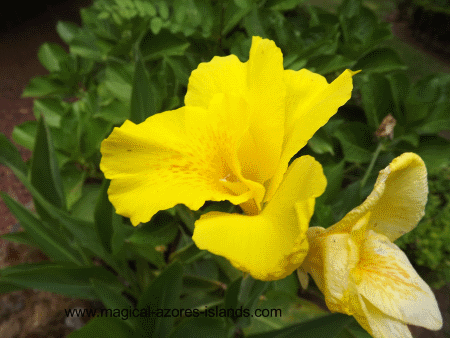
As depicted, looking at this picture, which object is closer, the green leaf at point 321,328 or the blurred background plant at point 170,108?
the green leaf at point 321,328

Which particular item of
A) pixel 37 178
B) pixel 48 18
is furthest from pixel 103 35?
pixel 48 18

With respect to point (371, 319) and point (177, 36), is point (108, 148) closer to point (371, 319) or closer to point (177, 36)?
point (371, 319)

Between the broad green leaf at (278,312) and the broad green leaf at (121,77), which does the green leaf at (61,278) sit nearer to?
the broad green leaf at (278,312)

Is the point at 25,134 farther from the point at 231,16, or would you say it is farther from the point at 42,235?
the point at 231,16

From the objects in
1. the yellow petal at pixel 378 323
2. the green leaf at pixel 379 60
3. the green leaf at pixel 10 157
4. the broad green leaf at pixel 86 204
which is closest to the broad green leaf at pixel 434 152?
the green leaf at pixel 379 60

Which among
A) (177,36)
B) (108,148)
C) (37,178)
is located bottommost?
(37,178)

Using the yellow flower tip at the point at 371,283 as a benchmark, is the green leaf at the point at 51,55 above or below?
above
